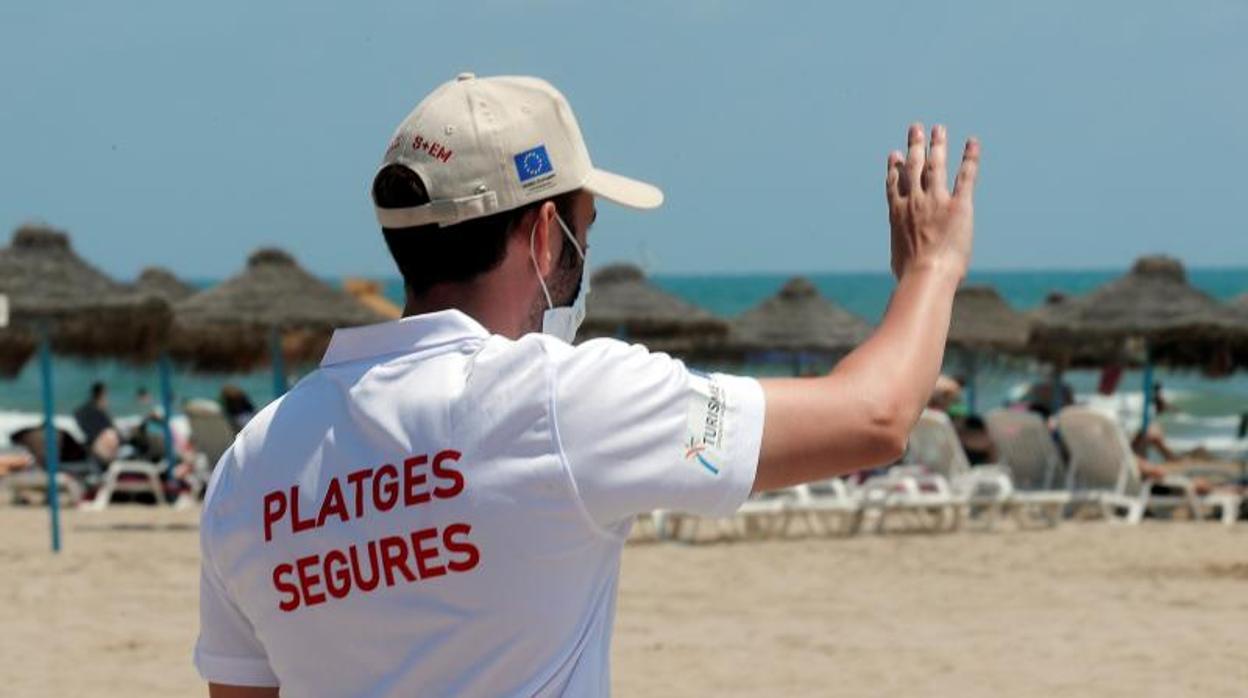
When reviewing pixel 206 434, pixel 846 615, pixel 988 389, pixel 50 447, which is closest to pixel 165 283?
pixel 206 434

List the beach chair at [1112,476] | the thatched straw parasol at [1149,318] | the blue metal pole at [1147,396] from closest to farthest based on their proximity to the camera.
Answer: the beach chair at [1112,476]
the thatched straw parasol at [1149,318]
the blue metal pole at [1147,396]

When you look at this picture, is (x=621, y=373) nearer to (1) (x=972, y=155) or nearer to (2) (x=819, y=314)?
(1) (x=972, y=155)

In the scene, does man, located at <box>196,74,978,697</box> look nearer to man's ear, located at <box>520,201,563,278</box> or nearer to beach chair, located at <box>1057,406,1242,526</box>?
man's ear, located at <box>520,201,563,278</box>

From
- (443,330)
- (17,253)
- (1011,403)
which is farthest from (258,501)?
(1011,403)

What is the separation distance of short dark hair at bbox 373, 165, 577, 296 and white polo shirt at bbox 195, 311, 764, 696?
5 cm

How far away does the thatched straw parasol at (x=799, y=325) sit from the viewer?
19.5 meters

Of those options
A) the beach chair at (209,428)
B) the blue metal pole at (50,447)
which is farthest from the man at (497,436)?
the beach chair at (209,428)

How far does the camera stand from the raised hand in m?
1.67

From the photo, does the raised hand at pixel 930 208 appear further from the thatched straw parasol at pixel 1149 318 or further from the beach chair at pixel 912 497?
the thatched straw parasol at pixel 1149 318

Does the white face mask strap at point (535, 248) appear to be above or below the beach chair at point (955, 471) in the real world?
above

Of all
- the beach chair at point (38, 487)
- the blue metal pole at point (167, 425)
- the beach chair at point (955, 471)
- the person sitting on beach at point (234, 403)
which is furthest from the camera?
the person sitting on beach at point (234, 403)

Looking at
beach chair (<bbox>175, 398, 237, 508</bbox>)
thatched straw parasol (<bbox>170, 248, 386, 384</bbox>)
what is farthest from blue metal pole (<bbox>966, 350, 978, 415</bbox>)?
beach chair (<bbox>175, 398, 237, 508</bbox>)

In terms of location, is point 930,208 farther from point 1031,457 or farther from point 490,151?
point 1031,457

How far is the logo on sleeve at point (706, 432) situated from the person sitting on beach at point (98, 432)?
16403 mm
